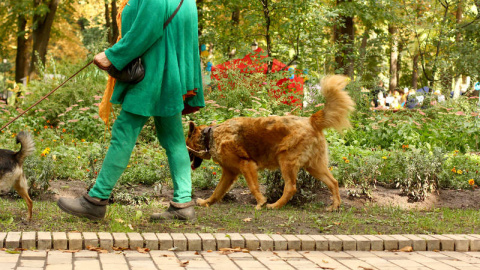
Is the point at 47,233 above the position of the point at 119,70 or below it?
below

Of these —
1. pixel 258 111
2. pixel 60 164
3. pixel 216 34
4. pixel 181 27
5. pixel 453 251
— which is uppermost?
pixel 216 34

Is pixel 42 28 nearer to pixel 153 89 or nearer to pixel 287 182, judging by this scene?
pixel 287 182

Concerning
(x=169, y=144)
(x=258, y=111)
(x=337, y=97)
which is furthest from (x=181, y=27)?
(x=258, y=111)

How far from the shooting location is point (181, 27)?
481 centimetres

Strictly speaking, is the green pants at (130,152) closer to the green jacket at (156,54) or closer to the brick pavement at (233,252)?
the green jacket at (156,54)

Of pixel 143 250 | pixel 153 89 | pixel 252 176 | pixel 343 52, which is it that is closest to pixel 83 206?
pixel 143 250

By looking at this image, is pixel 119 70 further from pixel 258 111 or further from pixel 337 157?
pixel 258 111

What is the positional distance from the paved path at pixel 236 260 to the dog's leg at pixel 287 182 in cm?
162

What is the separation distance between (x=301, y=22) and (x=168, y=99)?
8.57 meters

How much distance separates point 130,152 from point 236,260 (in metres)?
1.37

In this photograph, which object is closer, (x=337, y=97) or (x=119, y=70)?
(x=119, y=70)

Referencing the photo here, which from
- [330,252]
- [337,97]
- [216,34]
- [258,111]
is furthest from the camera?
[216,34]

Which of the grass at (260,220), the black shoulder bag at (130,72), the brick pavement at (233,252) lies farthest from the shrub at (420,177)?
the black shoulder bag at (130,72)

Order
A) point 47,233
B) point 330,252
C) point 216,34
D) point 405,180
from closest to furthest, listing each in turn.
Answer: point 47,233
point 330,252
point 405,180
point 216,34
